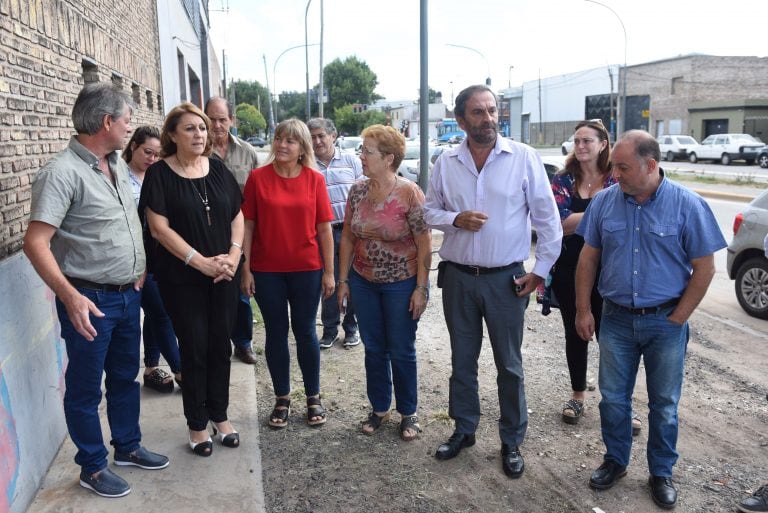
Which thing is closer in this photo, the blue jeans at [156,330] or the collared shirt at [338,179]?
the blue jeans at [156,330]

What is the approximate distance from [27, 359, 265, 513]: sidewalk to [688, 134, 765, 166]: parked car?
33.2 m

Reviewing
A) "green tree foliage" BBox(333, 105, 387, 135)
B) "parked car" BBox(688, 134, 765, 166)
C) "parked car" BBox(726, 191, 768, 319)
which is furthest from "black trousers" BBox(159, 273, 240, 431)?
"green tree foliage" BBox(333, 105, 387, 135)

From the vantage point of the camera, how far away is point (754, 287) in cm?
698

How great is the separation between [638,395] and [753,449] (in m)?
0.95

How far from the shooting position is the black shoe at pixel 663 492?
3273 millimetres

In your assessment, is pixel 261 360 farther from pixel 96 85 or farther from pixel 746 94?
pixel 746 94

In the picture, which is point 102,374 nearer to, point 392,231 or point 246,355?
point 392,231

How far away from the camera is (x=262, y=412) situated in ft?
14.8

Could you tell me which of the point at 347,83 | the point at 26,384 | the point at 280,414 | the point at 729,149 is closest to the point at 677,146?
the point at 729,149

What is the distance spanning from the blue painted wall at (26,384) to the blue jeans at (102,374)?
0.22 m

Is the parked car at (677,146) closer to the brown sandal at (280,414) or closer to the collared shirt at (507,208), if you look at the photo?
the collared shirt at (507,208)

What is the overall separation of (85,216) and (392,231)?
1663mm

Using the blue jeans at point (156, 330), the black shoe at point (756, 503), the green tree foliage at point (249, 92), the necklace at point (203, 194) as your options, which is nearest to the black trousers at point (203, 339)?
the necklace at point (203, 194)

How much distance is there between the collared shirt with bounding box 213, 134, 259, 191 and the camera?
517 centimetres
